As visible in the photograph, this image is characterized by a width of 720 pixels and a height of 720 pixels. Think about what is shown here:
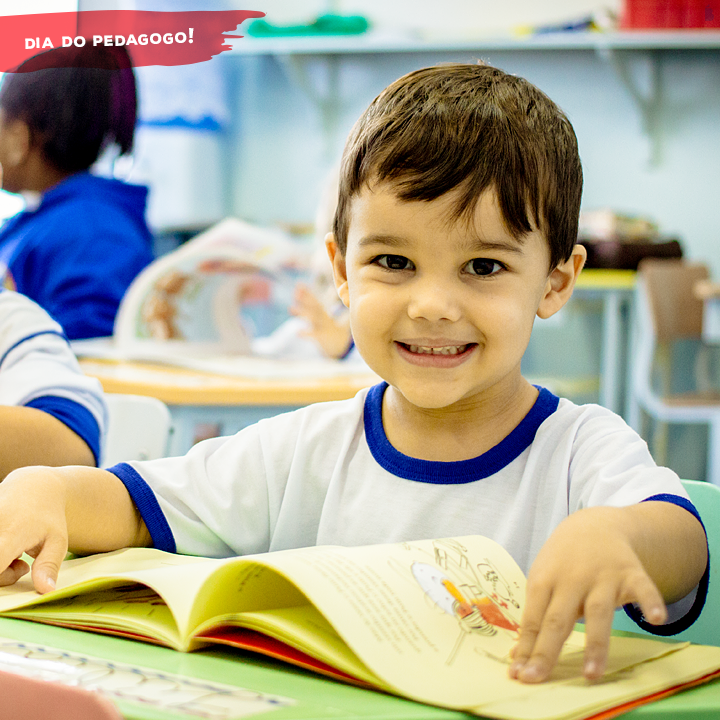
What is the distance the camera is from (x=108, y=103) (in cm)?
119

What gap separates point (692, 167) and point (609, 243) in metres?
0.73

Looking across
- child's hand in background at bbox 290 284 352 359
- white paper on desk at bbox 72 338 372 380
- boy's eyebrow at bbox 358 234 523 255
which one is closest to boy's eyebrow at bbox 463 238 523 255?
boy's eyebrow at bbox 358 234 523 255

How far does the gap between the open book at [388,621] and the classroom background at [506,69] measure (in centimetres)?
299

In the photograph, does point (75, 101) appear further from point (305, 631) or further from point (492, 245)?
point (305, 631)

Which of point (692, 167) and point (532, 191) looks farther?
point (692, 167)

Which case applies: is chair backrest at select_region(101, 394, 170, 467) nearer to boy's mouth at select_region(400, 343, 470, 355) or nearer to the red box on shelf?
boy's mouth at select_region(400, 343, 470, 355)

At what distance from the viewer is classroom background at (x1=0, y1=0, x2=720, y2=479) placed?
3.64 metres

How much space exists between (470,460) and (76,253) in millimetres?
987

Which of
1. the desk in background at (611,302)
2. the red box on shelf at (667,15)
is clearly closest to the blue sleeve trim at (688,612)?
the desk in background at (611,302)

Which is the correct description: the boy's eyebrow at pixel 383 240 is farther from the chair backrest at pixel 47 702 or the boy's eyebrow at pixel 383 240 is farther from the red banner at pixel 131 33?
the chair backrest at pixel 47 702

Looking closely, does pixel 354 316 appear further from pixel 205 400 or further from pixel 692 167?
pixel 692 167

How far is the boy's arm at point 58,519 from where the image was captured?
572mm

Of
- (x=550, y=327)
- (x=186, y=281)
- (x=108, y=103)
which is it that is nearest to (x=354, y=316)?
(x=108, y=103)

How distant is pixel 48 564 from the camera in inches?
22.5
